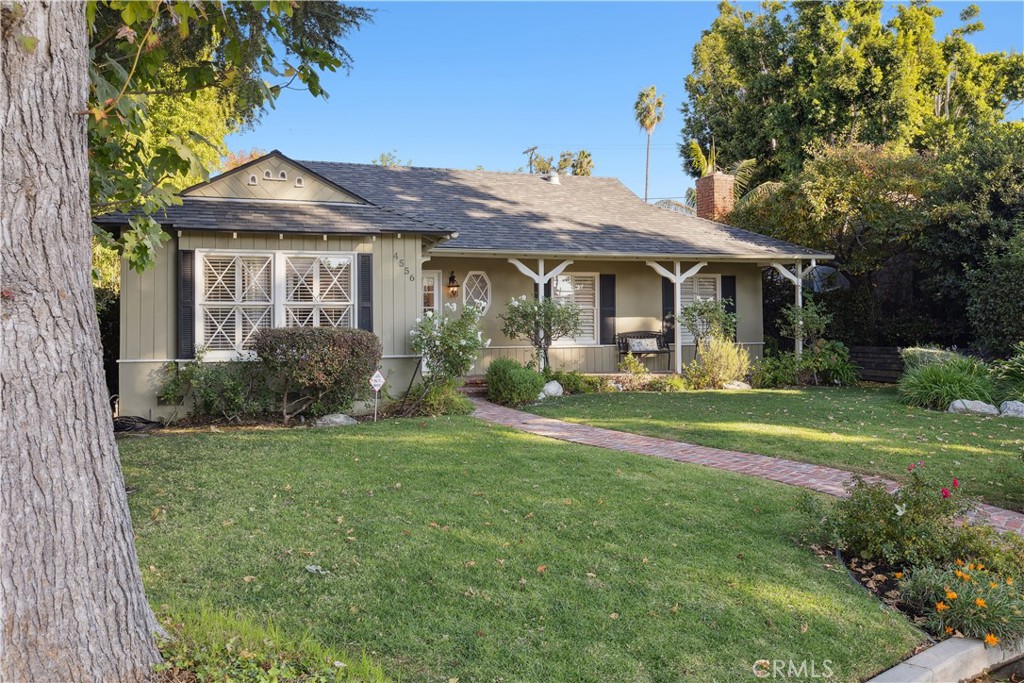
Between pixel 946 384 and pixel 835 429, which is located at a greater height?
pixel 946 384

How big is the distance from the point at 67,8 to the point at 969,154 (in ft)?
57.0

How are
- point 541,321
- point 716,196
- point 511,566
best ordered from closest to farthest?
1. point 511,566
2. point 541,321
3. point 716,196

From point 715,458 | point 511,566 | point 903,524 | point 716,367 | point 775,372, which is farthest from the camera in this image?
point 775,372

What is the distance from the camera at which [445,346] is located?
1068cm

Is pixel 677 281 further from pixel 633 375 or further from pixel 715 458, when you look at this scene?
pixel 715 458

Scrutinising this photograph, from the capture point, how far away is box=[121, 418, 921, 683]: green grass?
11.1 ft

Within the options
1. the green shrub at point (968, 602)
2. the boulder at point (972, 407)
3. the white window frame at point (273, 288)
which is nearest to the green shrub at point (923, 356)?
the boulder at point (972, 407)

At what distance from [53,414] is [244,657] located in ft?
4.18

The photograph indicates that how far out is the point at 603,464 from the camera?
698cm

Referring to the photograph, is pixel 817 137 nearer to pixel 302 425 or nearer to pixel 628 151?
pixel 302 425

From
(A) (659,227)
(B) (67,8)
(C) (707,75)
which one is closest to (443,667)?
(B) (67,8)

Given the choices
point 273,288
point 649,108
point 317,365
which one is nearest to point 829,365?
point 317,365

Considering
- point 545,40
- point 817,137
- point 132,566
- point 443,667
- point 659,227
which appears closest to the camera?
point 132,566

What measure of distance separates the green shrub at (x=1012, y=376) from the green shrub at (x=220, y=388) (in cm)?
1211
